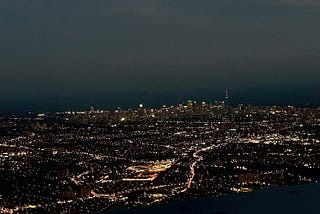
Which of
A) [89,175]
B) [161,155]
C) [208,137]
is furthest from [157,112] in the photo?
[89,175]

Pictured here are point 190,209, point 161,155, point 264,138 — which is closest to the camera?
point 190,209

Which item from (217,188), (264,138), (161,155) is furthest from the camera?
(264,138)

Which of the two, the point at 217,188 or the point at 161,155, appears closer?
the point at 217,188

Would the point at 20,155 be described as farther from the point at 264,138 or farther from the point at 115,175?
the point at 264,138

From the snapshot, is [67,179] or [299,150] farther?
[299,150]

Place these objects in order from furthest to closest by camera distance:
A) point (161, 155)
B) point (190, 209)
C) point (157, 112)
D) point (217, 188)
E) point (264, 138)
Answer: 1. point (157, 112)
2. point (264, 138)
3. point (161, 155)
4. point (217, 188)
5. point (190, 209)

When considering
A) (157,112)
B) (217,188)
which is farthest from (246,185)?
(157,112)

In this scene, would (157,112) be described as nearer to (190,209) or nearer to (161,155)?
(161,155)

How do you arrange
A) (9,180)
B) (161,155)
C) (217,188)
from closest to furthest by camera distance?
1. (217,188)
2. (9,180)
3. (161,155)
